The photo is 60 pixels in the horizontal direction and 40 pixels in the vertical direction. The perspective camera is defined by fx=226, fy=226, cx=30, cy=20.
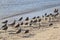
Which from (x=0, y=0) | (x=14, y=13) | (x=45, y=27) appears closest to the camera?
(x=45, y=27)

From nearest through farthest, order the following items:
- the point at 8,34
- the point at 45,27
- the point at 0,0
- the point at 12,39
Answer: the point at 12,39 < the point at 8,34 < the point at 45,27 < the point at 0,0

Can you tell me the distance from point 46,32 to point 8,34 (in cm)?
176

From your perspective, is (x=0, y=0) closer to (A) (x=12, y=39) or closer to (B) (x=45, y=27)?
(B) (x=45, y=27)

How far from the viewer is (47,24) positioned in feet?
40.9

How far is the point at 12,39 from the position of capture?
9398 mm

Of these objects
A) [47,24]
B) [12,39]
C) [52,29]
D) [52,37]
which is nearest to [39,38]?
[52,37]

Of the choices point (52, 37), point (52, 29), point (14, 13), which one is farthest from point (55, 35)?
point (14, 13)

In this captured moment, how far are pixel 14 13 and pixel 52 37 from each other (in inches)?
320

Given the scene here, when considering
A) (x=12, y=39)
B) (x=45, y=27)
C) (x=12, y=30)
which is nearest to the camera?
(x=12, y=39)

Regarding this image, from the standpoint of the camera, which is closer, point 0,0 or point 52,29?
point 52,29

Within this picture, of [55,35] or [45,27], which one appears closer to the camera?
[55,35]

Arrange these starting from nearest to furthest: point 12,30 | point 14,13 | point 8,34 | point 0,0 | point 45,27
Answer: point 8,34 → point 12,30 → point 45,27 → point 14,13 → point 0,0

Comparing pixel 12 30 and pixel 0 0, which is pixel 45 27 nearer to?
pixel 12 30

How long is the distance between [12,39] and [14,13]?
7.94m
